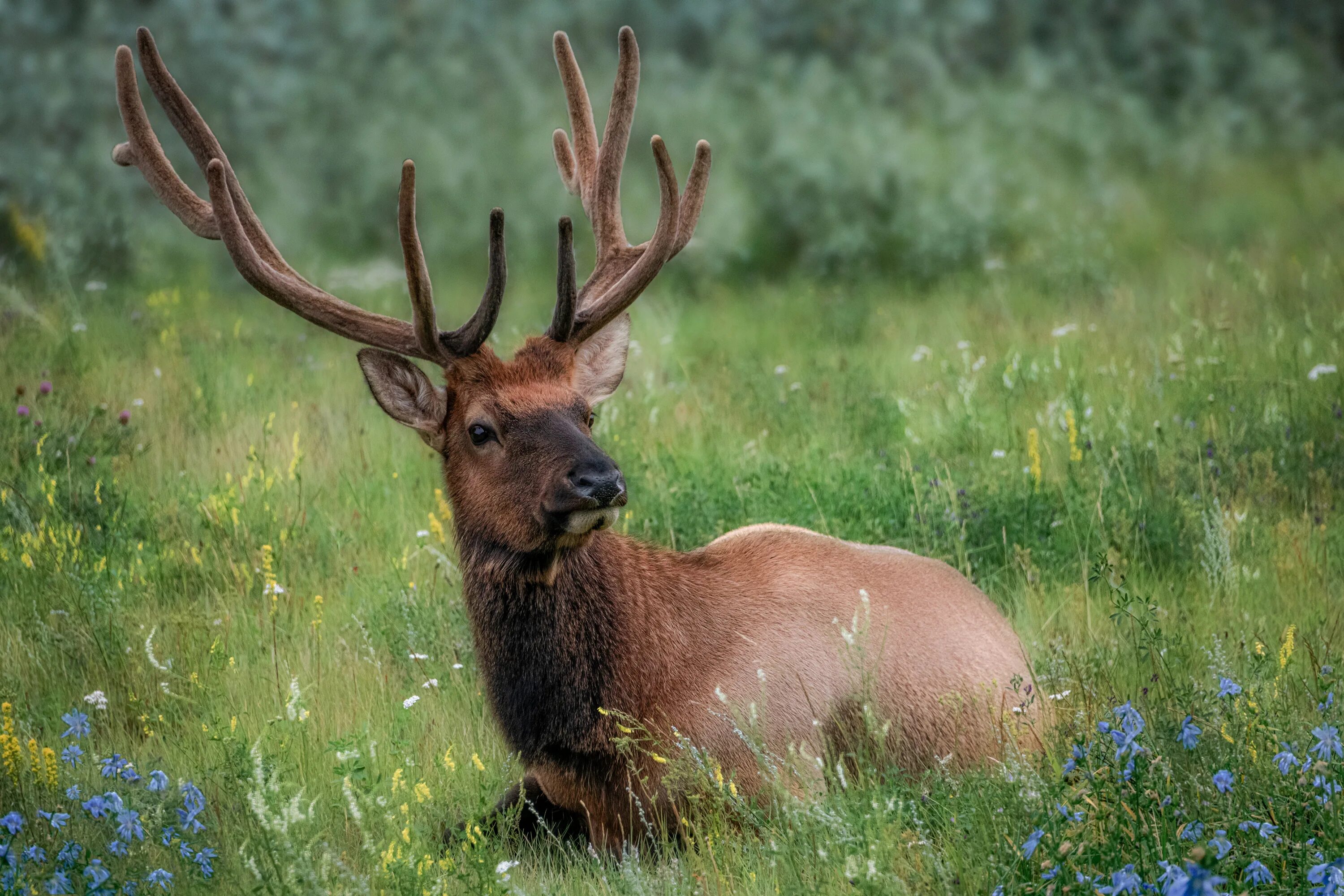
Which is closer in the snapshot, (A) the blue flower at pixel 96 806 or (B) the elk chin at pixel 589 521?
(A) the blue flower at pixel 96 806

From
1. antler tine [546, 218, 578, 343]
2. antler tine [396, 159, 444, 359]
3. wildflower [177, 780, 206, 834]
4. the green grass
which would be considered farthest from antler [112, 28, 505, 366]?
wildflower [177, 780, 206, 834]

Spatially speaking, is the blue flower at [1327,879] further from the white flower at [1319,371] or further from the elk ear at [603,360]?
the white flower at [1319,371]

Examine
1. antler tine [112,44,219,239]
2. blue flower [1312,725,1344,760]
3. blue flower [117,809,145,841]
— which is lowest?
blue flower [1312,725,1344,760]

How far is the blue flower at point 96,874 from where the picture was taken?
2.88 metres

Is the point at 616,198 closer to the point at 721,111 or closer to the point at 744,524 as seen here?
the point at 744,524

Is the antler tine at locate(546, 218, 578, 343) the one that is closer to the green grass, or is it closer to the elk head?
the elk head

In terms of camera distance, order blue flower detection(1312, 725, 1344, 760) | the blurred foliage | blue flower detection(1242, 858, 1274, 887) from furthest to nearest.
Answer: the blurred foliage → blue flower detection(1312, 725, 1344, 760) → blue flower detection(1242, 858, 1274, 887)

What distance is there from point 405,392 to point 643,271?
87 centimetres

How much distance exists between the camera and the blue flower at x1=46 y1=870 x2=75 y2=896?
285 centimetres

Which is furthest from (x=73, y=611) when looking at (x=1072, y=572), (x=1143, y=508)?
(x=1143, y=508)

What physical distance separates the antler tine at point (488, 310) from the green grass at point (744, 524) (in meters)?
1.21

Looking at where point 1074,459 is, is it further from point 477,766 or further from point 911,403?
point 477,766

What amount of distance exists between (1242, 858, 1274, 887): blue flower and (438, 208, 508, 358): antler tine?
7.89 ft

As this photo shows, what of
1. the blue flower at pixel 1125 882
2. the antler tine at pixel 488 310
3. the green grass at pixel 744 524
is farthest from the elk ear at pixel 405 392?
the blue flower at pixel 1125 882
